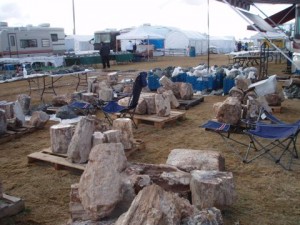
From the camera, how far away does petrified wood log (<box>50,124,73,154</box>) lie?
189 inches

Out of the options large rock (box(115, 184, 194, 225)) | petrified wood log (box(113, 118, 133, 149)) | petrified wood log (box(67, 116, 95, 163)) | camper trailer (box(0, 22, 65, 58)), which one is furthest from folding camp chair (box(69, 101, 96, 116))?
camper trailer (box(0, 22, 65, 58))

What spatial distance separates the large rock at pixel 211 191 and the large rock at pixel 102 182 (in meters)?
0.72

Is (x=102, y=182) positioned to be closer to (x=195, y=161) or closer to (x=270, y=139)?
(x=195, y=161)

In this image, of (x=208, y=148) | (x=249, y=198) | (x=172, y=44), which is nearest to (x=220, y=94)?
(x=208, y=148)

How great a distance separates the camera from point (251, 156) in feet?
16.0

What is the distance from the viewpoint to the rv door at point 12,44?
19.1 m

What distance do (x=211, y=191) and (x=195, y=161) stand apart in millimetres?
736

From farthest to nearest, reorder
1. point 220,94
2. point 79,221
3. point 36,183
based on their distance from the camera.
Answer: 1. point 220,94
2. point 36,183
3. point 79,221

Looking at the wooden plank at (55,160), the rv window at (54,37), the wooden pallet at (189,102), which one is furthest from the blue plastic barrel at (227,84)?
the rv window at (54,37)

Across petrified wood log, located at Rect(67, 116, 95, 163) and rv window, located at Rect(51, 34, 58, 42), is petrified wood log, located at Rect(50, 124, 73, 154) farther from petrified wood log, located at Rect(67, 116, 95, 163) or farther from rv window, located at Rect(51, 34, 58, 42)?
rv window, located at Rect(51, 34, 58, 42)

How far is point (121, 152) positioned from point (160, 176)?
1.55ft

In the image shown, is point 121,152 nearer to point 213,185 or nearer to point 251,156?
point 213,185

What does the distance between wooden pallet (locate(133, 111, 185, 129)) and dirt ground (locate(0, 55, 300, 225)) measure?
0.12 metres

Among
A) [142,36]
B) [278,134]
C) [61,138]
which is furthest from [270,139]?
[142,36]
